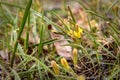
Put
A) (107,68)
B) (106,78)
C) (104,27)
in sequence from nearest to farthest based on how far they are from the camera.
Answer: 1. (106,78)
2. (107,68)
3. (104,27)

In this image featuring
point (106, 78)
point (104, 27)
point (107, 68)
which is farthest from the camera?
point (104, 27)

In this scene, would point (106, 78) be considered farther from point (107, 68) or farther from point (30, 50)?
point (30, 50)

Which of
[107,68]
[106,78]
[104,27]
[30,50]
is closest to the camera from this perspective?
[106,78]

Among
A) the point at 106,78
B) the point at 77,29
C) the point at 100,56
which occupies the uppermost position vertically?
the point at 77,29

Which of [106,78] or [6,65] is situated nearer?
[106,78]

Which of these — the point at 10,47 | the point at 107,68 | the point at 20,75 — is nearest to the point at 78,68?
the point at 107,68

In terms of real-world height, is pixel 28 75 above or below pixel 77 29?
below

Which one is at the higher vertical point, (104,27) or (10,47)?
(104,27)

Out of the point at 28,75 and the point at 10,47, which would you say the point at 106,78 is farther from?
the point at 10,47

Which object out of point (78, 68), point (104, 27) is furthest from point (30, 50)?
point (104, 27)
